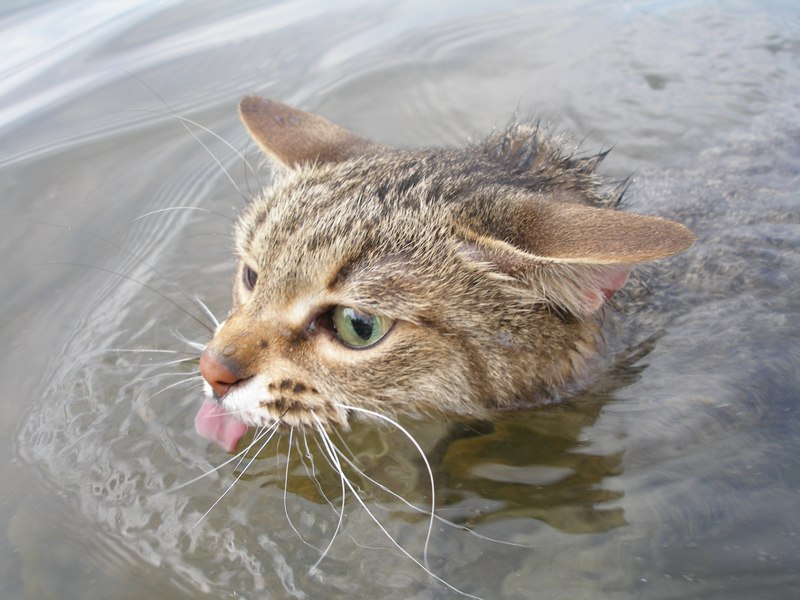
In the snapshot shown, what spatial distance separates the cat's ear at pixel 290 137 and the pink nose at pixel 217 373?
4.41ft

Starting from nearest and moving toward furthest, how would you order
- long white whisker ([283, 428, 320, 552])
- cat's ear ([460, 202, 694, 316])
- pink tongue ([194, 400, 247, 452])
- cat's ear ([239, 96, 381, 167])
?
cat's ear ([460, 202, 694, 316]), long white whisker ([283, 428, 320, 552]), pink tongue ([194, 400, 247, 452]), cat's ear ([239, 96, 381, 167])

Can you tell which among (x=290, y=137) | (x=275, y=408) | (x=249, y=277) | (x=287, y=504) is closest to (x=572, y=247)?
(x=275, y=408)

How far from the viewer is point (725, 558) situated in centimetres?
311

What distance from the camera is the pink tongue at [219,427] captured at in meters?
3.60

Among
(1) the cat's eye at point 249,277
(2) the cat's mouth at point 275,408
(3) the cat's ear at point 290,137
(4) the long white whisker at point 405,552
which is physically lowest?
(4) the long white whisker at point 405,552

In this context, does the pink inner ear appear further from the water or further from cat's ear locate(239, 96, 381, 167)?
cat's ear locate(239, 96, 381, 167)

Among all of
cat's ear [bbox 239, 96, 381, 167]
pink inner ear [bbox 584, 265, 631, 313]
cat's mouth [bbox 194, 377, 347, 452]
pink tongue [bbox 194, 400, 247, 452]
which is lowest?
pink tongue [bbox 194, 400, 247, 452]

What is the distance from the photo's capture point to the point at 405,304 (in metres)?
3.19

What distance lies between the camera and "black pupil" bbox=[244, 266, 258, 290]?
3.72 meters

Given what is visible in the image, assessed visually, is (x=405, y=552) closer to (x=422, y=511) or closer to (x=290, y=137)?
(x=422, y=511)

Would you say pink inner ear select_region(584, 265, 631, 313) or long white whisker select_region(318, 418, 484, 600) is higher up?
pink inner ear select_region(584, 265, 631, 313)

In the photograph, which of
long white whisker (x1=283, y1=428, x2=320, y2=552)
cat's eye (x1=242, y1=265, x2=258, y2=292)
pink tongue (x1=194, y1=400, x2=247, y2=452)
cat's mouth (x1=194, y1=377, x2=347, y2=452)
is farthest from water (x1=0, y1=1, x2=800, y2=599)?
cat's eye (x1=242, y1=265, x2=258, y2=292)

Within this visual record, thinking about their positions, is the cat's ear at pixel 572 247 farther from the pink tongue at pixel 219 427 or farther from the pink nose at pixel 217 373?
the pink tongue at pixel 219 427

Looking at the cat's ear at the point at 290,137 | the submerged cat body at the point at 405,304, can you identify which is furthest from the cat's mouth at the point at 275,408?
the cat's ear at the point at 290,137
